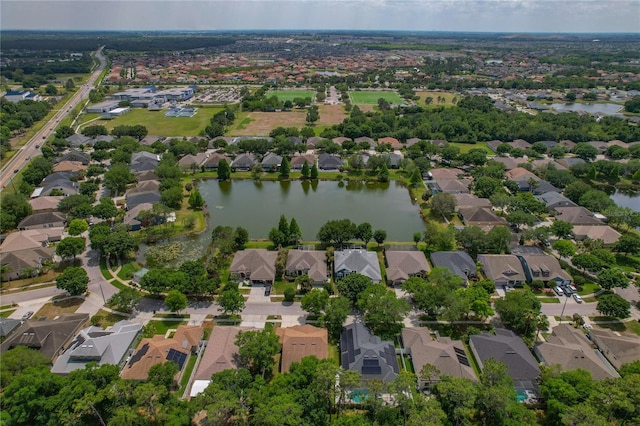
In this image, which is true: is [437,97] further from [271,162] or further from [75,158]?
[75,158]

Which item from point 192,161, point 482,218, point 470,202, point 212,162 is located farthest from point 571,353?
point 192,161

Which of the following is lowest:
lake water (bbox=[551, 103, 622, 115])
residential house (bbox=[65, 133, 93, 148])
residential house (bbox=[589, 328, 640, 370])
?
residential house (bbox=[589, 328, 640, 370])

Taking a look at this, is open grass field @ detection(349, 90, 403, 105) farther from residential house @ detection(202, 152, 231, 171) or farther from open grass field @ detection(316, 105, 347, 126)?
residential house @ detection(202, 152, 231, 171)

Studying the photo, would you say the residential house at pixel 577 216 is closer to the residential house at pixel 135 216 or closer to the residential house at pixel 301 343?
the residential house at pixel 301 343

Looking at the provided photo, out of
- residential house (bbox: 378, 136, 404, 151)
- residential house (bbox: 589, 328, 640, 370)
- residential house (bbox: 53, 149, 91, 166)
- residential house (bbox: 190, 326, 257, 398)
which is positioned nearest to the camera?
residential house (bbox: 190, 326, 257, 398)

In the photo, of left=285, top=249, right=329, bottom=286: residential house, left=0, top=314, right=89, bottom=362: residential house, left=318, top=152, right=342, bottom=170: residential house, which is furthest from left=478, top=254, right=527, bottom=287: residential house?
left=0, top=314, right=89, bottom=362: residential house

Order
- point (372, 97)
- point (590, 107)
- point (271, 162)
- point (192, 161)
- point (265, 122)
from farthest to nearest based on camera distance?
1. point (372, 97)
2. point (590, 107)
3. point (265, 122)
4. point (271, 162)
5. point (192, 161)

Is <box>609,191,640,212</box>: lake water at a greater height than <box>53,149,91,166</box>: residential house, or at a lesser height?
lesser
